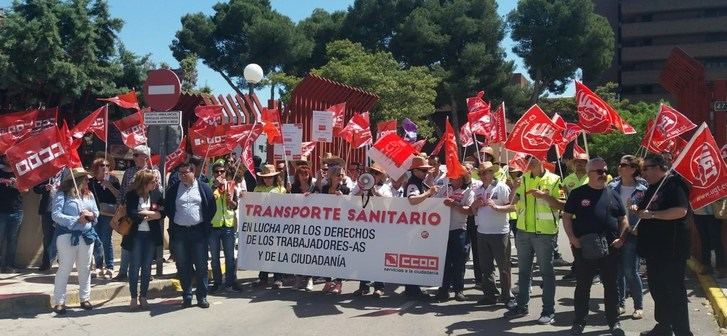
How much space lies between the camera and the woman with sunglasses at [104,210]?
10000 millimetres

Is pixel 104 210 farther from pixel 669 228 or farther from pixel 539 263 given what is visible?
pixel 669 228

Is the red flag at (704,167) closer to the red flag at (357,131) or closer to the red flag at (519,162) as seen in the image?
the red flag at (519,162)

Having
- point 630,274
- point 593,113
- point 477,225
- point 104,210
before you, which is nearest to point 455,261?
point 477,225

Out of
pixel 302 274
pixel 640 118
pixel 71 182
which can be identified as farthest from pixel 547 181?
pixel 640 118

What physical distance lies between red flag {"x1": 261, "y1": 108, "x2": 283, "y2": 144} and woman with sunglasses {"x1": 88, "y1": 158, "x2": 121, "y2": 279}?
2.52 metres

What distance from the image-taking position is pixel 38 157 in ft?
27.5

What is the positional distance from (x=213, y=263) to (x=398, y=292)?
8.52ft

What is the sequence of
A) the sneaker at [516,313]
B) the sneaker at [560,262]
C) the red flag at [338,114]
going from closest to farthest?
1. the sneaker at [516,313]
2. the sneaker at [560,262]
3. the red flag at [338,114]

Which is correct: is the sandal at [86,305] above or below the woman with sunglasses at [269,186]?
below

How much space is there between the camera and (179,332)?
7234mm

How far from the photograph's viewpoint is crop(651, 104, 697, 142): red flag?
9.13m

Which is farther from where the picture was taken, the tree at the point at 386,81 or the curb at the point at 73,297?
the tree at the point at 386,81

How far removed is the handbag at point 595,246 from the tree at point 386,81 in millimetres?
29188

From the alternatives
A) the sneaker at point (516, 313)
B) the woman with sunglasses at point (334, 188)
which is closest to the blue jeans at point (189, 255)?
the woman with sunglasses at point (334, 188)
